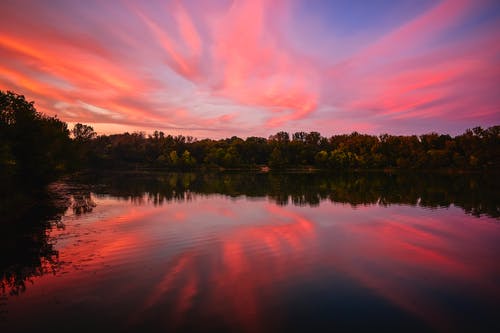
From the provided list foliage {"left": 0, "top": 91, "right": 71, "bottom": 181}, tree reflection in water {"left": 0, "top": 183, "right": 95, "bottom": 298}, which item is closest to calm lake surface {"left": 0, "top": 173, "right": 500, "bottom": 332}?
tree reflection in water {"left": 0, "top": 183, "right": 95, "bottom": 298}

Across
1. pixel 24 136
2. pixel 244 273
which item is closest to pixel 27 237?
pixel 244 273

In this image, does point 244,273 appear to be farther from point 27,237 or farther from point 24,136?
point 24,136

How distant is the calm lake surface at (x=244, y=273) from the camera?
12070 mm

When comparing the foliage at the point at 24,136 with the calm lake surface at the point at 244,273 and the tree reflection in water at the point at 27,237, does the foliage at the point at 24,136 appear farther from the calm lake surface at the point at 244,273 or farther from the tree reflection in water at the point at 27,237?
the calm lake surface at the point at 244,273

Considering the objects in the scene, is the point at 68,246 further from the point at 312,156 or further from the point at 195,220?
the point at 312,156

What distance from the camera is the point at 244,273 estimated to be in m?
16.8

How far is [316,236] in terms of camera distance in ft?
84.2

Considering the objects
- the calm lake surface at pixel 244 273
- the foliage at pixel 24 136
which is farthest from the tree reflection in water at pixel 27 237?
the foliage at pixel 24 136

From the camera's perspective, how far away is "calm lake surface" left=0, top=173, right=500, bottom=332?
12.1m

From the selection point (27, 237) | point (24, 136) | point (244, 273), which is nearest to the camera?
point (244, 273)

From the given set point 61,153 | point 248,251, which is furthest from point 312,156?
point 248,251

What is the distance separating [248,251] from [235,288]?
20.3ft

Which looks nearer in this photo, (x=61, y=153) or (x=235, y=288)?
(x=235, y=288)

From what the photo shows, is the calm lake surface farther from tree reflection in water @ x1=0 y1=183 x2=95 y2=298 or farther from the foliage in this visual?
the foliage
